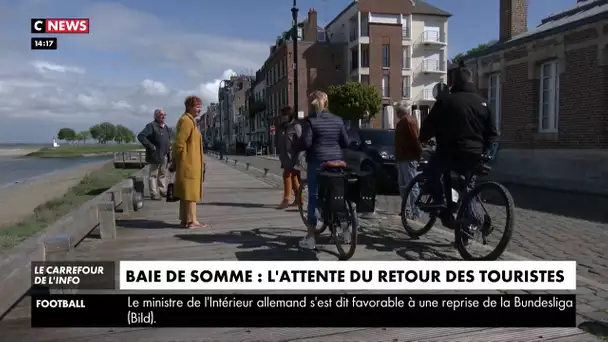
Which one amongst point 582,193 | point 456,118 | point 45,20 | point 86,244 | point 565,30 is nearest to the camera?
point 456,118

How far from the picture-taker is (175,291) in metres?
3.71

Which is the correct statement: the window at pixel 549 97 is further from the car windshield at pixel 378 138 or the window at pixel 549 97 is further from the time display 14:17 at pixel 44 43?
the time display 14:17 at pixel 44 43

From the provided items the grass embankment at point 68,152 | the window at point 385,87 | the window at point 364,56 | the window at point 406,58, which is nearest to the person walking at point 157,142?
the window at point 385,87

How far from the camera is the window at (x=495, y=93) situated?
17.6m

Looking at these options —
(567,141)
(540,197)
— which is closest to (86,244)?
(540,197)

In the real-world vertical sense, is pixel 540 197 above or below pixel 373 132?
below

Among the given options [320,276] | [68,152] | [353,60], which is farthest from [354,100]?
[68,152]

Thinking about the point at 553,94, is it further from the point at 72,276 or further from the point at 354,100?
the point at 354,100

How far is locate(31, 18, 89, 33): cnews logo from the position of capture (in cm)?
809

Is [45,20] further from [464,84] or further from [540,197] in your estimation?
[540,197]

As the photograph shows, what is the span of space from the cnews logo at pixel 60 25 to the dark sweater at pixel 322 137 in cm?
521

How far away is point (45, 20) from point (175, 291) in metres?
6.66

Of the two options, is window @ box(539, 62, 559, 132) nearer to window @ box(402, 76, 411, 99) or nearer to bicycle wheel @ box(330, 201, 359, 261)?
bicycle wheel @ box(330, 201, 359, 261)

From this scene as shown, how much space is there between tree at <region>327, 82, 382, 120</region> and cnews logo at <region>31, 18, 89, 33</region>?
37.8 meters
